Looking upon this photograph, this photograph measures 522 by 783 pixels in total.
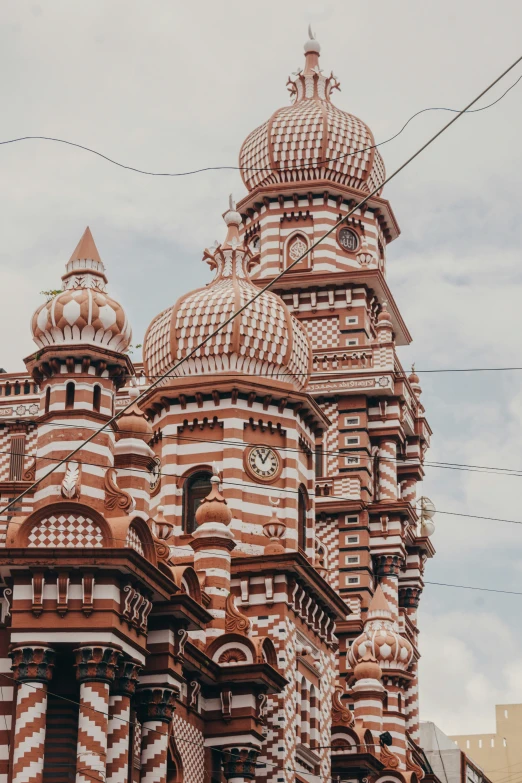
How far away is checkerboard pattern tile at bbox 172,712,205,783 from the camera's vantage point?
126ft

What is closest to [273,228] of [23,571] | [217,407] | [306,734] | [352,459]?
[352,459]

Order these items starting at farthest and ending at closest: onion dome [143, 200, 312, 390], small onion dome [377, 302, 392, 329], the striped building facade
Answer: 1. small onion dome [377, 302, 392, 329]
2. onion dome [143, 200, 312, 390]
3. the striped building facade

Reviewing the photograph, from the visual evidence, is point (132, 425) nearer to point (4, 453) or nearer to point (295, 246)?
point (4, 453)

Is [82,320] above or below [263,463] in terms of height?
below

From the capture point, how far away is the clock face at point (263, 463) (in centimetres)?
4638

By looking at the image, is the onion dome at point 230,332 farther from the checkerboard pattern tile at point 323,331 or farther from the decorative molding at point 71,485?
the decorative molding at point 71,485

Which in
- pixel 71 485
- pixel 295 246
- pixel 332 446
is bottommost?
pixel 71 485

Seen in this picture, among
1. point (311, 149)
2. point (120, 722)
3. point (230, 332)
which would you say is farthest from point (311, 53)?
point (120, 722)

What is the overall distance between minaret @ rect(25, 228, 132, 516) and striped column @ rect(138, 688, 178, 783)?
4156mm

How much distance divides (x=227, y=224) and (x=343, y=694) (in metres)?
15.1

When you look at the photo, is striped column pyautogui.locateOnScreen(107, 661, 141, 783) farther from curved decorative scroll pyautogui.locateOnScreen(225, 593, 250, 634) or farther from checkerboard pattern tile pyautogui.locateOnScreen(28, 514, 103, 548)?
curved decorative scroll pyautogui.locateOnScreen(225, 593, 250, 634)

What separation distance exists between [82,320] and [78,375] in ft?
3.85

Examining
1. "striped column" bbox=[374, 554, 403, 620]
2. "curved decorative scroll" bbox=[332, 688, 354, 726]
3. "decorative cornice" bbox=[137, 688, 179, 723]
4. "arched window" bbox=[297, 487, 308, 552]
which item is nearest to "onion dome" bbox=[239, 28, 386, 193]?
"striped column" bbox=[374, 554, 403, 620]

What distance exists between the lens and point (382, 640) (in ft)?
177
